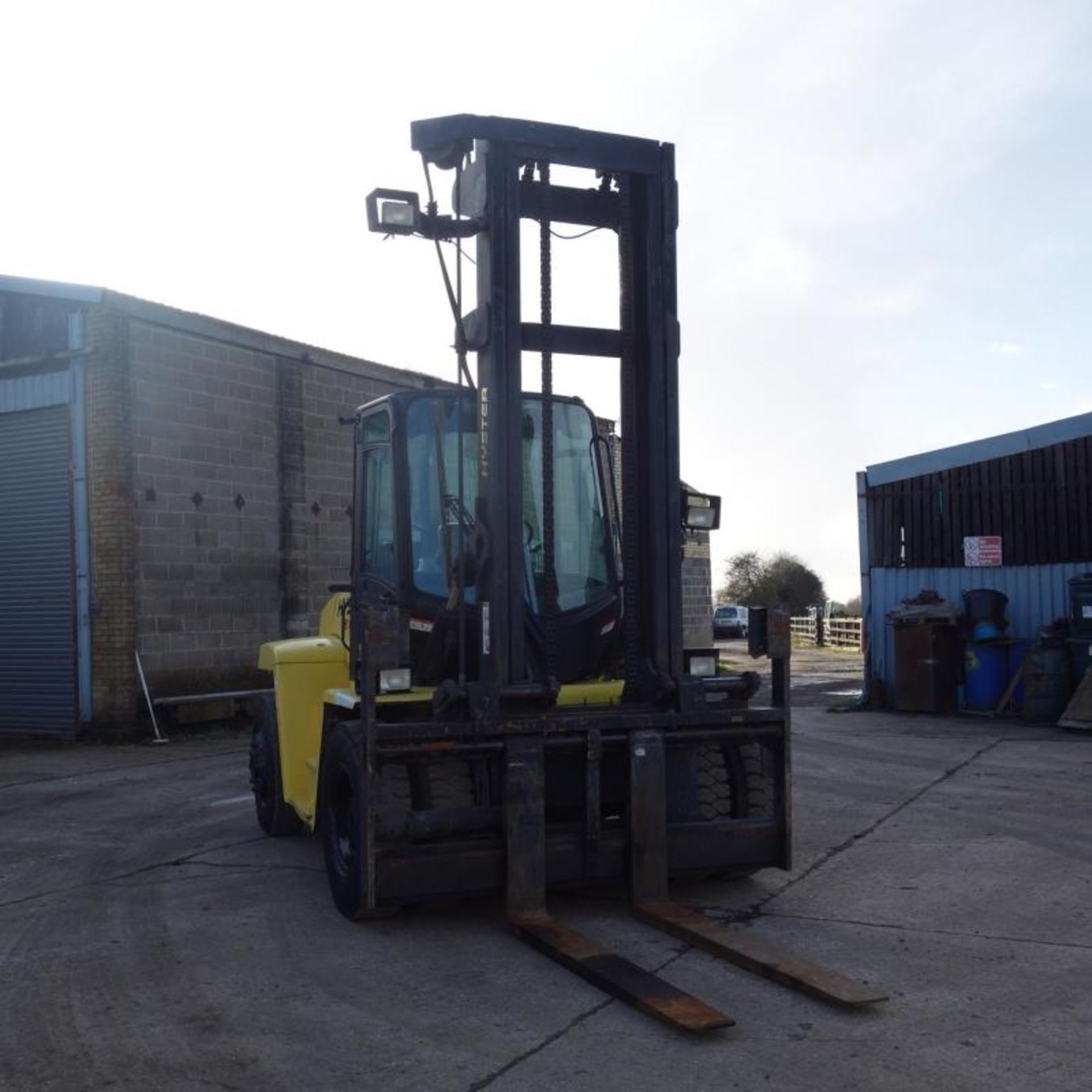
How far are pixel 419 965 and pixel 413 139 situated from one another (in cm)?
410

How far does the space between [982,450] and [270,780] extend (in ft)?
38.9

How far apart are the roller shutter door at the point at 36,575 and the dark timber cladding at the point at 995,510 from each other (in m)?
11.5

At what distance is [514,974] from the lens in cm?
543

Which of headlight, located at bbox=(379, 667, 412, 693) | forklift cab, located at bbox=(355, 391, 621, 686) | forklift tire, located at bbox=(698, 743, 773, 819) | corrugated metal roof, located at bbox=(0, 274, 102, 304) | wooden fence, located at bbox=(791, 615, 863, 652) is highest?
corrugated metal roof, located at bbox=(0, 274, 102, 304)

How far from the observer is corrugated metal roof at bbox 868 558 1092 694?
1614 cm

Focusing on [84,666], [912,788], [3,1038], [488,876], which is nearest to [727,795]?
[488,876]

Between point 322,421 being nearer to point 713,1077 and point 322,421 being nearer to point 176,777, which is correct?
point 176,777

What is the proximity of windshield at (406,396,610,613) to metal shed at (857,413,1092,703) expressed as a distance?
1071 cm

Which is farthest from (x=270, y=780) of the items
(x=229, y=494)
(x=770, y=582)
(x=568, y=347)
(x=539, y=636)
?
(x=770, y=582)

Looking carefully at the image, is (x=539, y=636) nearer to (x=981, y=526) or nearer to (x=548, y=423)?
(x=548, y=423)

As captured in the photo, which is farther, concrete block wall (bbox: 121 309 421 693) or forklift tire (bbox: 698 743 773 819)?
concrete block wall (bbox: 121 309 421 693)

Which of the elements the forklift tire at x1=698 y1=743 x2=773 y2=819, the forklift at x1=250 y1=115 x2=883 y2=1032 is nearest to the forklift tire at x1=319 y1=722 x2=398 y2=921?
the forklift at x1=250 y1=115 x2=883 y2=1032

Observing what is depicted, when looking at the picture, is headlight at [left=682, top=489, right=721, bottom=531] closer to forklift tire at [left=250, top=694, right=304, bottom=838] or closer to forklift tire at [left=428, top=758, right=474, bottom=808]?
forklift tire at [left=428, top=758, right=474, bottom=808]

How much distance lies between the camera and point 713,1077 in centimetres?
424
